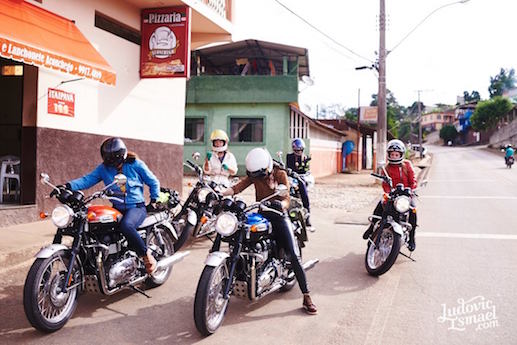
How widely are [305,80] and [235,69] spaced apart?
3.95 meters

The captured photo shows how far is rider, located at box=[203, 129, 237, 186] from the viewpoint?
7.70 m

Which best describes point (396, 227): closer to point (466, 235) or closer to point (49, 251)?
point (466, 235)

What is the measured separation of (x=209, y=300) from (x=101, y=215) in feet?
4.15

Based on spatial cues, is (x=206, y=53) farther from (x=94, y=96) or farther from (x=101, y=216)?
(x=101, y=216)

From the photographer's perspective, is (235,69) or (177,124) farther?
(235,69)

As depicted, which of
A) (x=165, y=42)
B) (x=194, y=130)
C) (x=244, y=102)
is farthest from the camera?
(x=194, y=130)

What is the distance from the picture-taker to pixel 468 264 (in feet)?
21.3

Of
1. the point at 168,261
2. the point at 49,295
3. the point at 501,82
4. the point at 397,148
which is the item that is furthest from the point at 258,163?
the point at 501,82

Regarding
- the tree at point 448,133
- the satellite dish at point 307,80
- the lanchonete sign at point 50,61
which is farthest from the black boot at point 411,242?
the tree at point 448,133

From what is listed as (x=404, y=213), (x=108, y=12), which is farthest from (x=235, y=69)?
(x=404, y=213)

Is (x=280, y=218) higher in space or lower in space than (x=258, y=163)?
lower

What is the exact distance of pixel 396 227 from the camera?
5.89 meters

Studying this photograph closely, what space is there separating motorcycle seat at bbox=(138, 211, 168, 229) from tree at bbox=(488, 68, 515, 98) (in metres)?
112

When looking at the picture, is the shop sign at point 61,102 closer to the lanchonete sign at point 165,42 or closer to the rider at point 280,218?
the lanchonete sign at point 165,42
